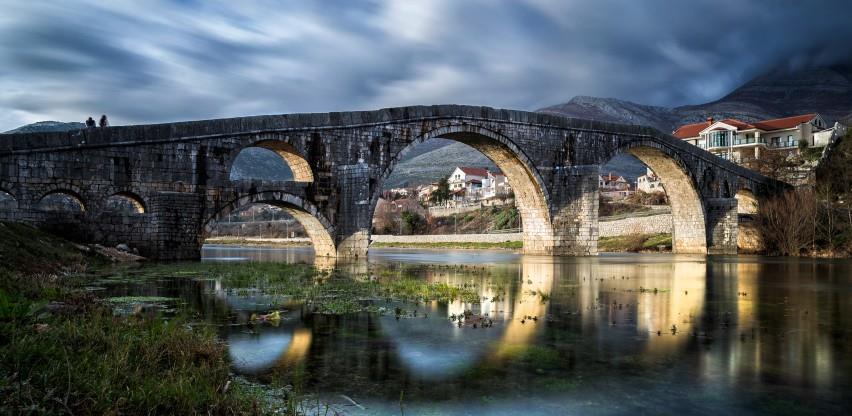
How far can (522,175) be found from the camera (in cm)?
3300

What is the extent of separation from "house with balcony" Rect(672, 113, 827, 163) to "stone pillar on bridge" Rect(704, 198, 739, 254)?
90.7 ft

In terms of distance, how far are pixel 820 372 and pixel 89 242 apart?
21.9 metres

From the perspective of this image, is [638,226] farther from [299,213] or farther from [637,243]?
[299,213]

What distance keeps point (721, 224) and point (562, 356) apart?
39.2 meters

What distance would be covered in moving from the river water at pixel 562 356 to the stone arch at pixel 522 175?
805 inches

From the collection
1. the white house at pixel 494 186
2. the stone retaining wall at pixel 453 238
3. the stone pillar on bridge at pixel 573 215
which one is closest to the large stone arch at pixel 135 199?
the stone pillar on bridge at pixel 573 215

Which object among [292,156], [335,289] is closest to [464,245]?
[292,156]

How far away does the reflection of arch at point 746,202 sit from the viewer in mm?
44056

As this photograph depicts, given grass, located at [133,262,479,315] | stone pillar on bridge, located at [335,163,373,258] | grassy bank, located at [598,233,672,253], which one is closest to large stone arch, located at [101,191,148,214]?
grass, located at [133,262,479,315]

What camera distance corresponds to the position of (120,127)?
21703 millimetres

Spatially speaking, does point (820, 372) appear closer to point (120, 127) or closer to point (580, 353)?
point (580, 353)

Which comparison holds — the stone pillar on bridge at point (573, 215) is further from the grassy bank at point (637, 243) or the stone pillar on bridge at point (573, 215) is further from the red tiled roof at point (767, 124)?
the red tiled roof at point (767, 124)

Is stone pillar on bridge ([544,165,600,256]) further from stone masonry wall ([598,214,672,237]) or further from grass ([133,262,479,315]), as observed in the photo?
grass ([133,262,479,315])

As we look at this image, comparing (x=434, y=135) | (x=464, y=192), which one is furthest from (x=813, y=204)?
(x=464, y=192)
